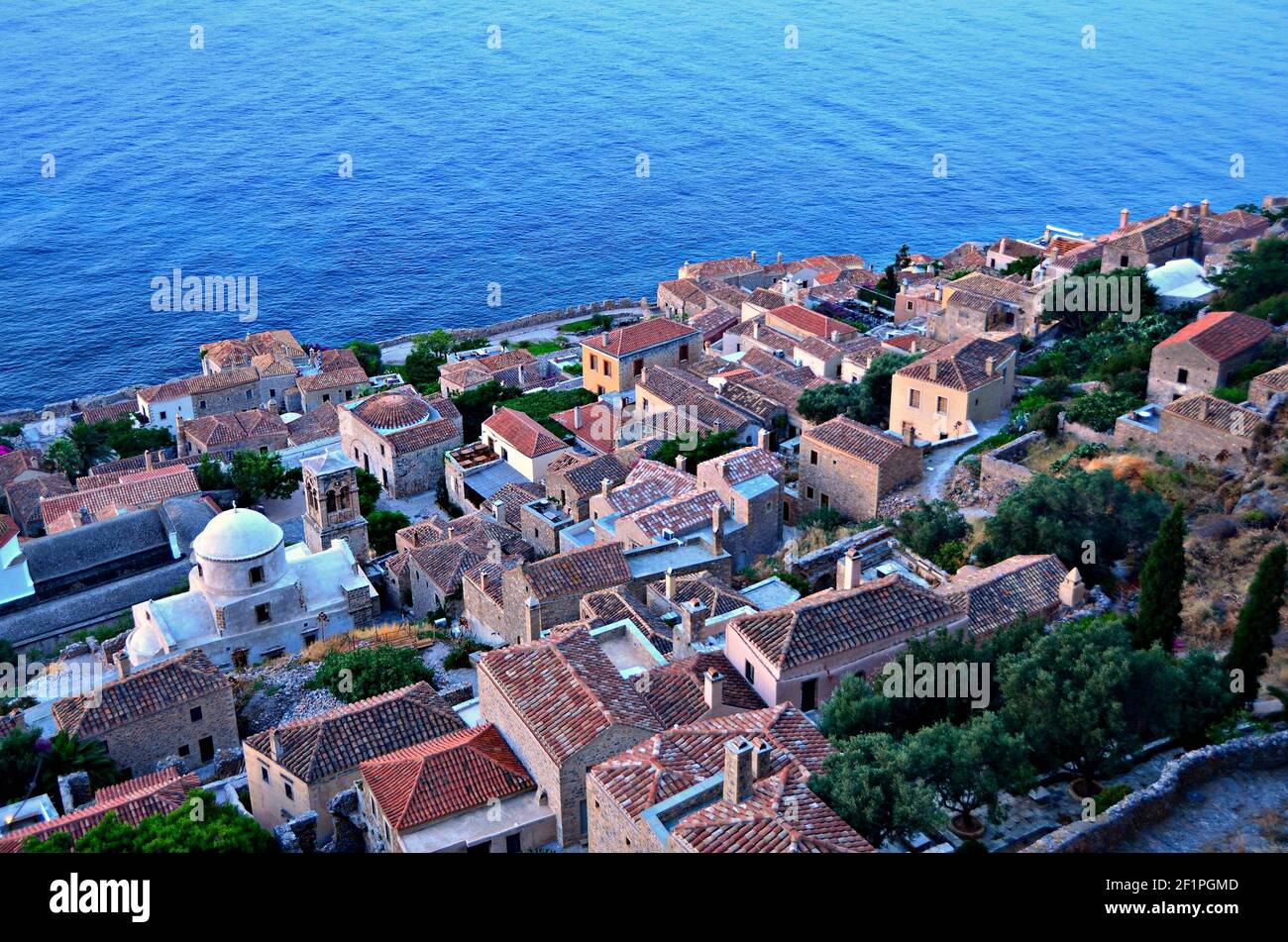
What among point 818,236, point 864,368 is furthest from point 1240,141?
point 864,368

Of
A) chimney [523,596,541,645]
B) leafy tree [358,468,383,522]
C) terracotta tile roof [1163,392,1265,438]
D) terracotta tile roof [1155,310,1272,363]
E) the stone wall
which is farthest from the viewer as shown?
leafy tree [358,468,383,522]

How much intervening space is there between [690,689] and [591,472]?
2068 cm

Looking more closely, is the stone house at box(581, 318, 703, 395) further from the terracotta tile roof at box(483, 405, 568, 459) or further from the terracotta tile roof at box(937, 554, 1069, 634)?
the terracotta tile roof at box(937, 554, 1069, 634)

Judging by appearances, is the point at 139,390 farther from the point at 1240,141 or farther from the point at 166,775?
the point at 1240,141

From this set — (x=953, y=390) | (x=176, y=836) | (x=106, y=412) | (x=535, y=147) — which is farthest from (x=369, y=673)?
(x=535, y=147)

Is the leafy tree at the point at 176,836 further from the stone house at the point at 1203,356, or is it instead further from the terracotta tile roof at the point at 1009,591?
the stone house at the point at 1203,356

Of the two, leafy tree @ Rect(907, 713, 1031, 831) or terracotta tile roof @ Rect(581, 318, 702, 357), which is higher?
leafy tree @ Rect(907, 713, 1031, 831)

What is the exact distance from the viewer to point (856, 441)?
135 feet

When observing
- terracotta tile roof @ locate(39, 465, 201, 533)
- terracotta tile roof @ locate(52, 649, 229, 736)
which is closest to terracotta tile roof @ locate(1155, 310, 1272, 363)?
terracotta tile roof @ locate(52, 649, 229, 736)

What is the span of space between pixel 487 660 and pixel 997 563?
1373 cm

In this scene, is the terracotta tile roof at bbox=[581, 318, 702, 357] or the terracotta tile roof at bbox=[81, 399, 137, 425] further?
the terracotta tile roof at bbox=[81, 399, 137, 425]

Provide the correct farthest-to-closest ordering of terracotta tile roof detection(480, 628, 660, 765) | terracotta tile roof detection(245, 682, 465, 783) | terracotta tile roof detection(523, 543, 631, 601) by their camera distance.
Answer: terracotta tile roof detection(523, 543, 631, 601) < terracotta tile roof detection(245, 682, 465, 783) < terracotta tile roof detection(480, 628, 660, 765)

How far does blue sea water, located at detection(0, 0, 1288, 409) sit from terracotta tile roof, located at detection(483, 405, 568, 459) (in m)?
34.0

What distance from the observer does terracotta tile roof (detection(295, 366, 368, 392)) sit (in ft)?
221
